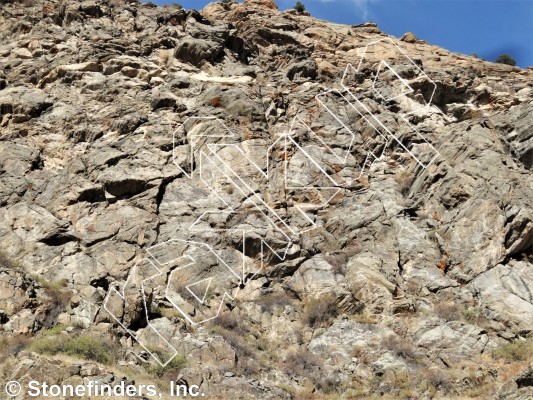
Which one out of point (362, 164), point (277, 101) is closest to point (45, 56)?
point (277, 101)

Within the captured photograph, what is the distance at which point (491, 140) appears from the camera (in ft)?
68.4

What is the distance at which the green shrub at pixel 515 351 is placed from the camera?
536 inches

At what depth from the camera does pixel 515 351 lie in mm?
13820

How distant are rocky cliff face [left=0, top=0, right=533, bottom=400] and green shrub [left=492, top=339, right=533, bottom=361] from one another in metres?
0.07

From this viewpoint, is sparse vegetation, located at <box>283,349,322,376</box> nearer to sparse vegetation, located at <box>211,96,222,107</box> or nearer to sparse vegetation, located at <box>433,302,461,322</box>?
sparse vegetation, located at <box>433,302,461,322</box>

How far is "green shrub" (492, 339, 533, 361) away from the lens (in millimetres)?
13625

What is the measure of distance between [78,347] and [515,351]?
35.4ft

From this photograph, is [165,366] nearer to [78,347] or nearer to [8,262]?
[78,347]

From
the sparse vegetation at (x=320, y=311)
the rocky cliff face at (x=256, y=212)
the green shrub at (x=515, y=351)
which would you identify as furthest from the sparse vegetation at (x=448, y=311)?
the sparse vegetation at (x=320, y=311)

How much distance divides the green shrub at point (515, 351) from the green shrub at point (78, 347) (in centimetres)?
971

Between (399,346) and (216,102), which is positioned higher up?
(216,102)

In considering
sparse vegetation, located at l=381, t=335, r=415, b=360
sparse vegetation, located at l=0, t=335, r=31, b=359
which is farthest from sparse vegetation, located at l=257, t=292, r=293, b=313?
sparse vegetation, located at l=0, t=335, r=31, b=359

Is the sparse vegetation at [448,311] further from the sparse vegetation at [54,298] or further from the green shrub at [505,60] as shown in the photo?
the green shrub at [505,60]

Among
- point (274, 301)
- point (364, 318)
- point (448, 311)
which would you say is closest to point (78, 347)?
point (274, 301)
